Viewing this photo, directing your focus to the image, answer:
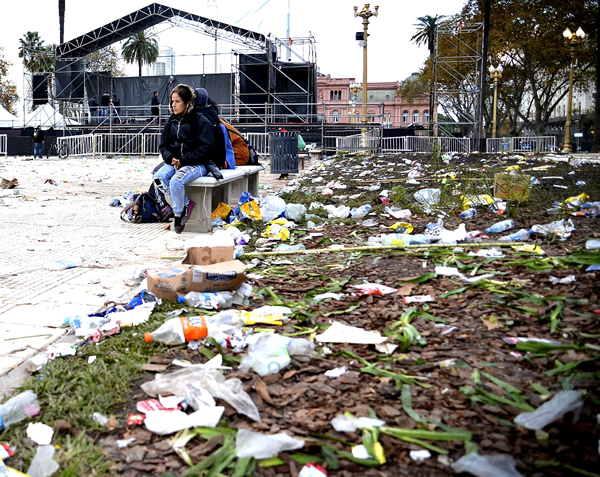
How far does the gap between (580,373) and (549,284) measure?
1.35 metres

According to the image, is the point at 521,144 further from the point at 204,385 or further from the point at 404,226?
the point at 204,385

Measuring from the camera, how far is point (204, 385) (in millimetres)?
2693

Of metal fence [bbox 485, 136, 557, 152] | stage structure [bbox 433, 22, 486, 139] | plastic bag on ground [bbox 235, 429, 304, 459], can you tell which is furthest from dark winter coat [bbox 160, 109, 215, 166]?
stage structure [bbox 433, 22, 486, 139]

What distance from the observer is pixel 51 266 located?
18.0 feet

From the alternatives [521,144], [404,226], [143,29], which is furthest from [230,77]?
[404,226]

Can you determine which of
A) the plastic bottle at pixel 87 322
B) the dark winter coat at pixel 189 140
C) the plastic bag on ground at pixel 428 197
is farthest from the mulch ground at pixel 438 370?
the dark winter coat at pixel 189 140

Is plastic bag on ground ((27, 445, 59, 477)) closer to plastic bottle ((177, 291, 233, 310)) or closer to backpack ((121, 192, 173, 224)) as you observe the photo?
plastic bottle ((177, 291, 233, 310))

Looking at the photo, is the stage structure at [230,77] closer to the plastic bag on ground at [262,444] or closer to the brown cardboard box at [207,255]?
the brown cardboard box at [207,255]

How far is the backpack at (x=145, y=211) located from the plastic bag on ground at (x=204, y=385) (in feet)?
18.6

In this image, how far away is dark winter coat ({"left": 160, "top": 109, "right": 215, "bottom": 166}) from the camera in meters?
7.49

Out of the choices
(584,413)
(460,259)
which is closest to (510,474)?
(584,413)

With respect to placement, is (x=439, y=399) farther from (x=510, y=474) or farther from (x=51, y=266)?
(x=51, y=266)

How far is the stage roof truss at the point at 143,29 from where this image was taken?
2969 cm

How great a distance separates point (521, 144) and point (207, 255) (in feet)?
88.7
